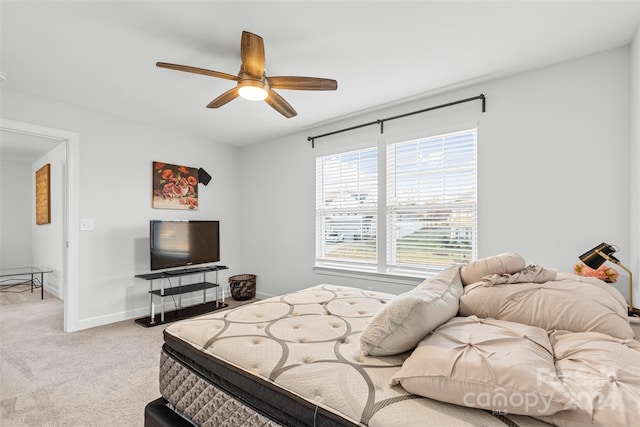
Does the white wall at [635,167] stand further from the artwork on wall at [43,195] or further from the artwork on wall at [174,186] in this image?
the artwork on wall at [43,195]

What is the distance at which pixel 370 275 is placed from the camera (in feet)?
12.0

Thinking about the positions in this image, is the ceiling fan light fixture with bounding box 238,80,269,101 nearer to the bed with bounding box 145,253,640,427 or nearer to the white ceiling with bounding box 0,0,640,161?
the white ceiling with bounding box 0,0,640,161

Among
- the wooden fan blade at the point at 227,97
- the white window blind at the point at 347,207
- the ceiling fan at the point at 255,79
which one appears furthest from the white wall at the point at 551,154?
the wooden fan blade at the point at 227,97

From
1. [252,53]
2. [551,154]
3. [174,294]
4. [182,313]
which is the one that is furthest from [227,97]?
[182,313]

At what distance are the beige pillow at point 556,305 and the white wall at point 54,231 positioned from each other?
19.0ft

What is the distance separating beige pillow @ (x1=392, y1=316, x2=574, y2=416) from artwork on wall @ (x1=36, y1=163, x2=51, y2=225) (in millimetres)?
6898

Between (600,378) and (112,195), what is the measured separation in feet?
14.9

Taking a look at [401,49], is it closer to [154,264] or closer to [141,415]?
[141,415]

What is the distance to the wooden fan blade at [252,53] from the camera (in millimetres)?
1908

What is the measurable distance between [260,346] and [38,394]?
202 cm

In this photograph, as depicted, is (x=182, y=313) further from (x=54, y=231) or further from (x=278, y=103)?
(x=54, y=231)

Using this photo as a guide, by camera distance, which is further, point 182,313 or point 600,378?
point 182,313

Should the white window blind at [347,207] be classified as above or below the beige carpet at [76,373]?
above

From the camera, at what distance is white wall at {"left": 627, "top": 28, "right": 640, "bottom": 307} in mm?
2057
